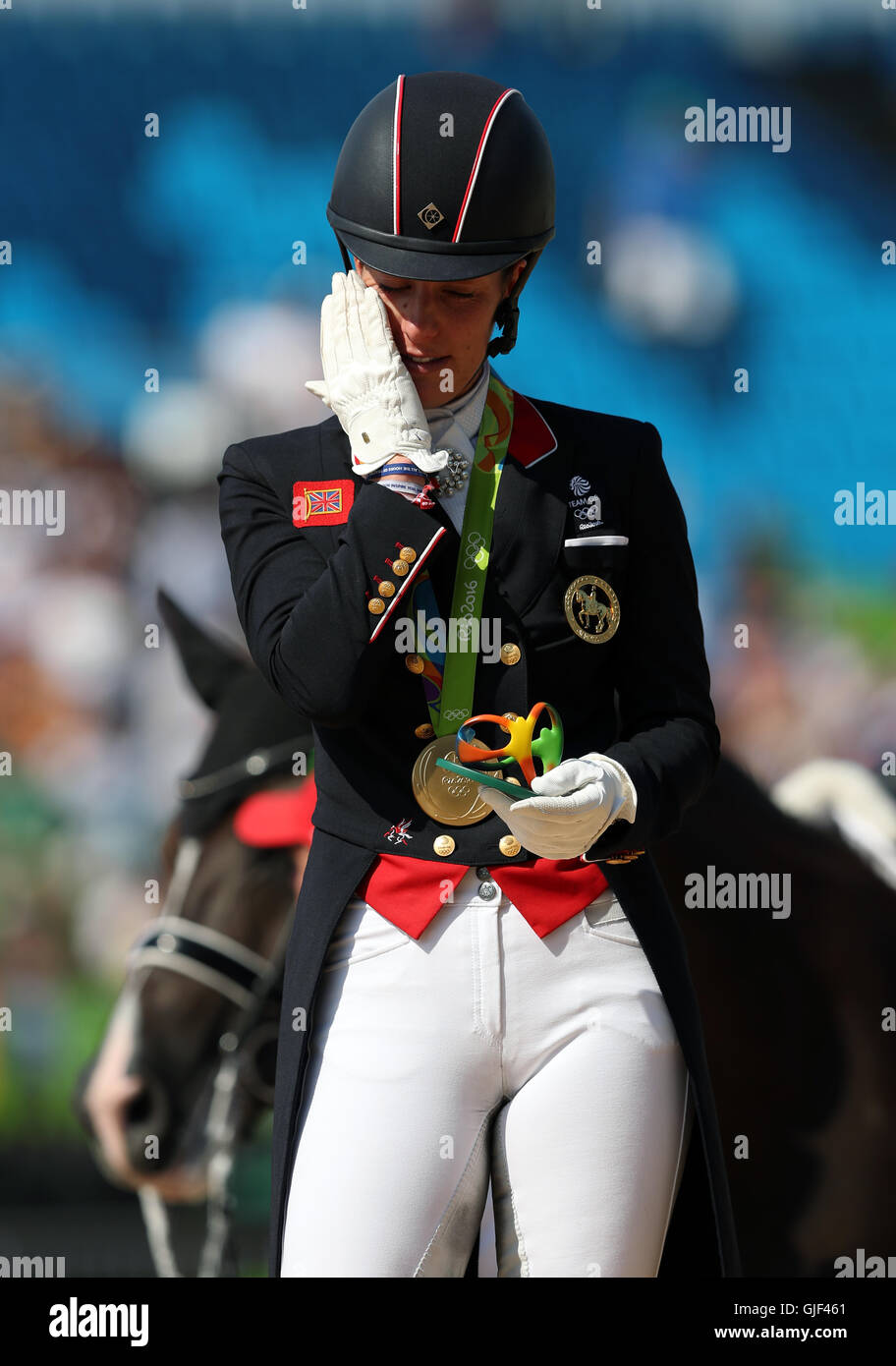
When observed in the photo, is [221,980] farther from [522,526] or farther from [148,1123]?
[522,526]

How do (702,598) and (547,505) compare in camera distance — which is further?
(702,598)

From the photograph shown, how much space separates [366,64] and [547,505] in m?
1.58

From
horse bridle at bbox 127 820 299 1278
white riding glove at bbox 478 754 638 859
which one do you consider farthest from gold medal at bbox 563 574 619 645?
horse bridle at bbox 127 820 299 1278

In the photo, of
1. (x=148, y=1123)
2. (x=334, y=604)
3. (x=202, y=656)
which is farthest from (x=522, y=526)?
(x=148, y=1123)

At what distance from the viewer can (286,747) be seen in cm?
304

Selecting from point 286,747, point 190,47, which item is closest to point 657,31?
point 190,47

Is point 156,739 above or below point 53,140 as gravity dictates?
below

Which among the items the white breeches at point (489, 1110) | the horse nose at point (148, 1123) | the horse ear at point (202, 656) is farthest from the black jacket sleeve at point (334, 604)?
the horse nose at point (148, 1123)

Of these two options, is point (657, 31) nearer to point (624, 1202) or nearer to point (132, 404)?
point (132, 404)

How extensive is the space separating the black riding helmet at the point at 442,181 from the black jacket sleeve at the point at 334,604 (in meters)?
0.25

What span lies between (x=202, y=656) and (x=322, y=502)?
4.44ft

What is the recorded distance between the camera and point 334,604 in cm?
157

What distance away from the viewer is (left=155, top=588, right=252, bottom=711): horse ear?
3.00 meters

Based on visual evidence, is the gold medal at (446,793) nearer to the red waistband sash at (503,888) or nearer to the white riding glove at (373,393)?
the red waistband sash at (503,888)
